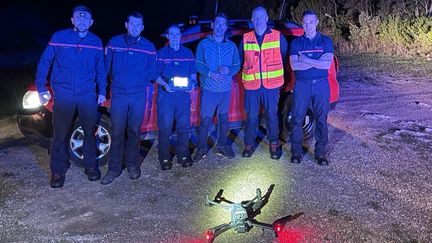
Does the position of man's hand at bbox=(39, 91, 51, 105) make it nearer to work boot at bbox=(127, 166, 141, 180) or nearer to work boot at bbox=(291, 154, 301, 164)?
work boot at bbox=(127, 166, 141, 180)

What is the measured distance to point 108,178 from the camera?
16.3 ft

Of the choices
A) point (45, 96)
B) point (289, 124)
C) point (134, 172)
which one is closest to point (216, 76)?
point (134, 172)

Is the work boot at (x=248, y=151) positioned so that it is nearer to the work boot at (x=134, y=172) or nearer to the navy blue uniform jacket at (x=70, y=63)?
the work boot at (x=134, y=172)

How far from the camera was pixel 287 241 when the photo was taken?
384cm

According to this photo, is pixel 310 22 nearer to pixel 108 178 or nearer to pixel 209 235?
pixel 209 235

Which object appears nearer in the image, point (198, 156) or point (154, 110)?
point (154, 110)

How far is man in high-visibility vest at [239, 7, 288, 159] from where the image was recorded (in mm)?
5371

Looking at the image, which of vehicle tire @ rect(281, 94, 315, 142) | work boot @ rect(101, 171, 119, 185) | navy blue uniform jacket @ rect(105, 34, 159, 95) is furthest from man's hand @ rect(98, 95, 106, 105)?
vehicle tire @ rect(281, 94, 315, 142)

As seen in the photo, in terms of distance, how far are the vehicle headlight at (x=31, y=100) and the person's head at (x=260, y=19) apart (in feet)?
8.61

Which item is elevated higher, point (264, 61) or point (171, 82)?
point (264, 61)

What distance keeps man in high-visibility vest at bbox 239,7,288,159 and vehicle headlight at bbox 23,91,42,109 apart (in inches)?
94.6

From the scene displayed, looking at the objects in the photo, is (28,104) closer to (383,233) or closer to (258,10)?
(258,10)

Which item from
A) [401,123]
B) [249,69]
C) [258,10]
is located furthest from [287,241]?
[401,123]

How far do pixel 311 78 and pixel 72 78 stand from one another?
8.68ft
